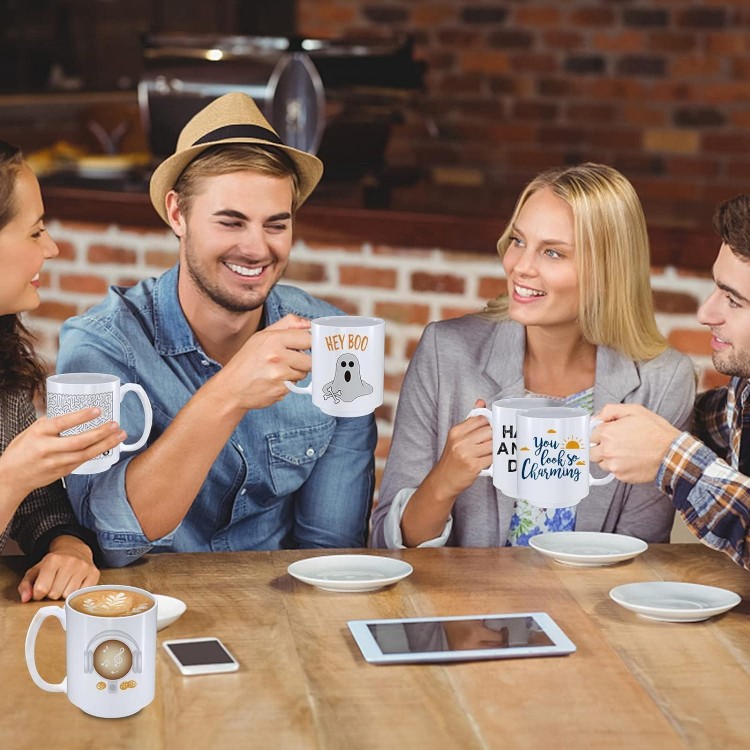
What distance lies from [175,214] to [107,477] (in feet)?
1.64

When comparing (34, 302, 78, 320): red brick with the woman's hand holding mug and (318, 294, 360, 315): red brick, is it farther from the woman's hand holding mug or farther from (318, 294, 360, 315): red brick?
the woman's hand holding mug

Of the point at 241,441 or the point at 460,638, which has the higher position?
the point at 241,441

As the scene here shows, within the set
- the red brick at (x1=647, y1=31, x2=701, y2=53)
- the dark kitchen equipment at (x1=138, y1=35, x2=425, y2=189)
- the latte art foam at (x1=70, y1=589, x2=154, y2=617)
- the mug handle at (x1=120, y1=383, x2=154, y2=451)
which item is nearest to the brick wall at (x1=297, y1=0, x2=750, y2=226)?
the red brick at (x1=647, y1=31, x2=701, y2=53)

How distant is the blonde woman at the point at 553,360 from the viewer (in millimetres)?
2223

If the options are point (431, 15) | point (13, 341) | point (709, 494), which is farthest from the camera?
point (431, 15)

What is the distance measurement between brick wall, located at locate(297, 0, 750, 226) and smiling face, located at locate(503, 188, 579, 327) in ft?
6.54

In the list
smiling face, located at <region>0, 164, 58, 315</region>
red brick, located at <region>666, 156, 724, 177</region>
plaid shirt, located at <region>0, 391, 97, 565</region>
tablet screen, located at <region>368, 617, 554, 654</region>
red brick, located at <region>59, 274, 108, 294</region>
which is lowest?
tablet screen, located at <region>368, 617, 554, 654</region>

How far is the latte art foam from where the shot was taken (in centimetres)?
140

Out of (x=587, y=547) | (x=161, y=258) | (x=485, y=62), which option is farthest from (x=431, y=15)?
(x=587, y=547)

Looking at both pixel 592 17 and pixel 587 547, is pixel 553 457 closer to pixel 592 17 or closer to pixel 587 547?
pixel 587 547

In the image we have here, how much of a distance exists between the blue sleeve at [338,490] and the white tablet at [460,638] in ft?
1.95

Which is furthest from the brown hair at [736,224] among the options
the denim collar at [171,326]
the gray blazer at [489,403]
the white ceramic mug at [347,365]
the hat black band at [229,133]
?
the denim collar at [171,326]

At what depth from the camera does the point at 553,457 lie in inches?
68.4

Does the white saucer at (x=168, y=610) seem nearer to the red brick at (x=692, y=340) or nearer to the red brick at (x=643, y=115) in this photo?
the red brick at (x=692, y=340)
